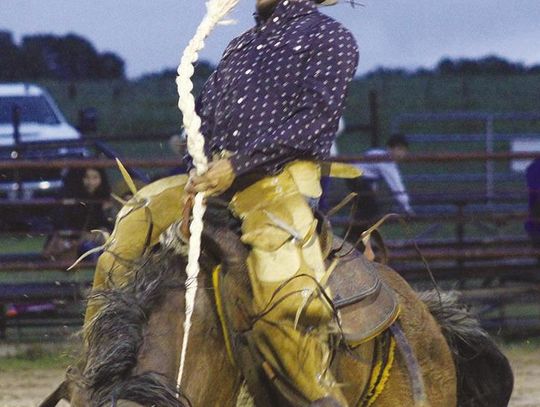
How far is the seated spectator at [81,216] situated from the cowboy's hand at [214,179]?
20.5 ft

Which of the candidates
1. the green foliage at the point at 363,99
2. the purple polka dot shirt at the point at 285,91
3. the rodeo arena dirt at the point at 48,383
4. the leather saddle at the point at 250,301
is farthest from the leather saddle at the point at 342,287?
the green foliage at the point at 363,99

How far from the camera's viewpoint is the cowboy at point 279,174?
12.4ft

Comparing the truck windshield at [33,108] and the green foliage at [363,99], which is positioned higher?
the truck windshield at [33,108]

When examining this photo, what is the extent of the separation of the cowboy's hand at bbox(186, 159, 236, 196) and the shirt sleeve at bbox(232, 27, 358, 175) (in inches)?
1.1

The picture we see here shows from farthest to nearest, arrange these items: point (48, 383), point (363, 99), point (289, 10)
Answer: point (363, 99) → point (48, 383) → point (289, 10)

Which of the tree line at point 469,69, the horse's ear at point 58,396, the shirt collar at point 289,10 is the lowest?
the tree line at point 469,69

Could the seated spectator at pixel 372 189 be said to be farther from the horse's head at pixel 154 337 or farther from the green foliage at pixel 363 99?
the green foliage at pixel 363 99

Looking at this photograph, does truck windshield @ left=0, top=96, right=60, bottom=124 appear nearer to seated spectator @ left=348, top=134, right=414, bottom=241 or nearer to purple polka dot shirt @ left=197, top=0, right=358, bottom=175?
seated spectator @ left=348, top=134, right=414, bottom=241

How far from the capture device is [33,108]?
17.2 metres

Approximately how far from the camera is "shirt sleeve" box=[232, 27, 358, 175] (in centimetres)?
388

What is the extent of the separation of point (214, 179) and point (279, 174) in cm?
24

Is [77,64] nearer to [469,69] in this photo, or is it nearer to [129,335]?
[469,69]

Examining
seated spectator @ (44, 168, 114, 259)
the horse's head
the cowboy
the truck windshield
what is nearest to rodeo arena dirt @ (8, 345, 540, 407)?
seated spectator @ (44, 168, 114, 259)

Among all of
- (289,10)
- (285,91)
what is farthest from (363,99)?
(285,91)
